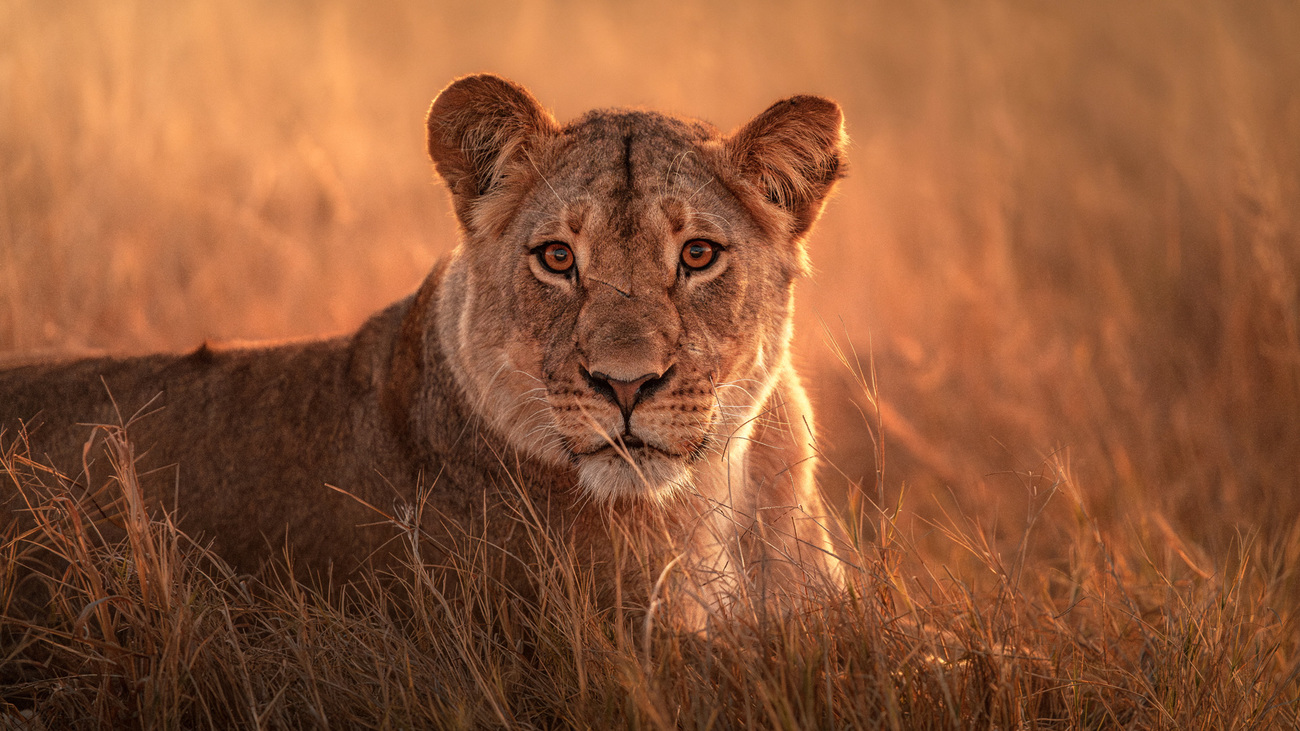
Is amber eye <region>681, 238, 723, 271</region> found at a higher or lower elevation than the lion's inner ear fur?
lower

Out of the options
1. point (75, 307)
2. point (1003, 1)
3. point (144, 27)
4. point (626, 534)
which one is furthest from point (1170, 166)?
point (144, 27)

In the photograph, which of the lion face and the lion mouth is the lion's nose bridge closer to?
the lion face

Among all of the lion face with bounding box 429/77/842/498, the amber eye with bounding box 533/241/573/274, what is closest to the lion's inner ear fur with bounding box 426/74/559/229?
the lion face with bounding box 429/77/842/498

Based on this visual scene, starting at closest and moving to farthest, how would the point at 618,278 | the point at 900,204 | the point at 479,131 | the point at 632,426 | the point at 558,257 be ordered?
the point at 632,426, the point at 618,278, the point at 558,257, the point at 479,131, the point at 900,204

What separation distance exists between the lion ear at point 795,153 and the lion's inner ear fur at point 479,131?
0.68 meters

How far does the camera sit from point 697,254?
3309 millimetres

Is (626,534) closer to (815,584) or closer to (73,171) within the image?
(815,584)

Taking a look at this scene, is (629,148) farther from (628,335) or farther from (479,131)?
(628,335)

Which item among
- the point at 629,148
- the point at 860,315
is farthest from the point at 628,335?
the point at 860,315

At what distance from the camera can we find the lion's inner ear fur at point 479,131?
134 inches

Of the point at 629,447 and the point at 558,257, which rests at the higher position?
the point at 558,257

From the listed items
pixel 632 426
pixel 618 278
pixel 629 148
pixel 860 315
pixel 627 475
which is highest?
pixel 629 148

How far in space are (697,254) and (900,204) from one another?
6724mm

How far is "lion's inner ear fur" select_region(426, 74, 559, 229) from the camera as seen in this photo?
341 centimetres
